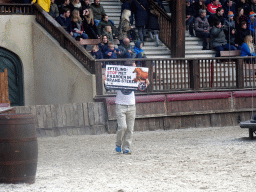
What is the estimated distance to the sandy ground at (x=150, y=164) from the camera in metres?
8.10

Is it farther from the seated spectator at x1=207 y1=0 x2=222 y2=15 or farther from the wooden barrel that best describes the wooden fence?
the wooden barrel

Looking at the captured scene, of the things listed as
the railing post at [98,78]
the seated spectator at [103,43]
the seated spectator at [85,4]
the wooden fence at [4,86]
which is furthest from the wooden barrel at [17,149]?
the seated spectator at [85,4]

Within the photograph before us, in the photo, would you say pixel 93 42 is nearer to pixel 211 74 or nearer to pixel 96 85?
pixel 96 85

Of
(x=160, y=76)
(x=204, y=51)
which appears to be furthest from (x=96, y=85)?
(x=204, y=51)

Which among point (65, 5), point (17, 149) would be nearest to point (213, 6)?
point (65, 5)

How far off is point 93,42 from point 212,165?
30.1 ft

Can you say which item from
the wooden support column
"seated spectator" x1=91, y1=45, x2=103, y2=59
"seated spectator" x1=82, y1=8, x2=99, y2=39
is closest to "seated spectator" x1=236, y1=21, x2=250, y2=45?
the wooden support column

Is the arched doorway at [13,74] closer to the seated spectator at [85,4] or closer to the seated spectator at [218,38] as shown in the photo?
the seated spectator at [85,4]

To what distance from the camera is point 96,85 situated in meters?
16.1

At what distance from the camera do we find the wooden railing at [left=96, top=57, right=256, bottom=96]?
16703 mm

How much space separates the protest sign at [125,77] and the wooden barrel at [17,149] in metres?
3.62

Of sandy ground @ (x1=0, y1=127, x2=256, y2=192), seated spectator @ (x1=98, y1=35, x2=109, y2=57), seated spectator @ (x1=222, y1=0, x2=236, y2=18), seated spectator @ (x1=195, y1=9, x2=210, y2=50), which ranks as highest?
seated spectator @ (x1=222, y1=0, x2=236, y2=18)

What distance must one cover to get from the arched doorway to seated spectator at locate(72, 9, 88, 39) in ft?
7.54

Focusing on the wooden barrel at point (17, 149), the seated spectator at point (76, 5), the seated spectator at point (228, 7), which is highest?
the seated spectator at point (228, 7)
